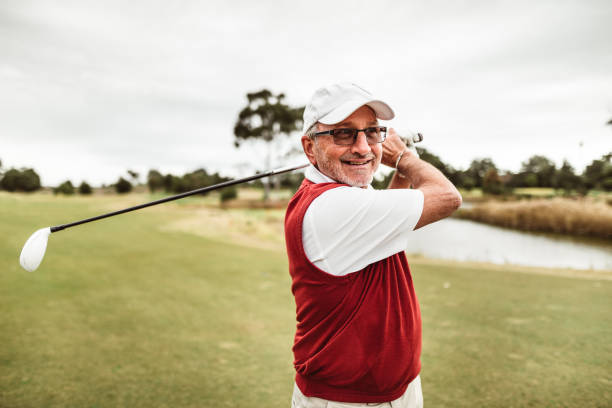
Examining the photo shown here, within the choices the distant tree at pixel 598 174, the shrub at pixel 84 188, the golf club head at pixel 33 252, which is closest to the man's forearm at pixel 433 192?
the golf club head at pixel 33 252

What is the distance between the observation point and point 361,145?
132cm

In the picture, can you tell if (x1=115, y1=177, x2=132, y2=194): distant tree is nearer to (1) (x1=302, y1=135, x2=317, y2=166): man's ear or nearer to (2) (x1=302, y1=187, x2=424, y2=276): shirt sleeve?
(1) (x1=302, y1=135, x2=317, y2=166): man's ear

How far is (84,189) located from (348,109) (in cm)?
3978

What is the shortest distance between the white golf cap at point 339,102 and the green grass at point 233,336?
2.28 metres

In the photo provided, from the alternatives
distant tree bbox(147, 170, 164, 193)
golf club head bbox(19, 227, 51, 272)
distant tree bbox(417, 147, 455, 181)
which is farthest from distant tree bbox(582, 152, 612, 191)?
distant tree bbox(147, 170, 164, 193)

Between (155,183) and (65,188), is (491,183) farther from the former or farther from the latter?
(65,188)

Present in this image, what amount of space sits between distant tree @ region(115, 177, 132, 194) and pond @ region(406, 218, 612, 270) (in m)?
31.9

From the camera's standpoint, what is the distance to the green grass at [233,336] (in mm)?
2789

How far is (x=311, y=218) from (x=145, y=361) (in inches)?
115

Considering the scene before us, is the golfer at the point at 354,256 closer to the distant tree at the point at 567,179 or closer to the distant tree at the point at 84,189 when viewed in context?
the distant tree at the point at 567,179

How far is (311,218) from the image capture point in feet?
3.74

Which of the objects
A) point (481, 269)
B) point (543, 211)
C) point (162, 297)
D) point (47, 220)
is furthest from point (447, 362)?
point (543, 211)

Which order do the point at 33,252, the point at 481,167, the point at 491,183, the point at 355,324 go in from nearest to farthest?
the point at 355,324
the point at 33,252
the point at 491,183
the point at 481,167

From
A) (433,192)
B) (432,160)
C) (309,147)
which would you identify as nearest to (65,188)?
(432,160)
